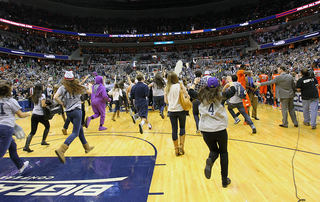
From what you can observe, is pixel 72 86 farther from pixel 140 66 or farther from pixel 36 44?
pixel 36 44

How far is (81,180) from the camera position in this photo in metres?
3.02

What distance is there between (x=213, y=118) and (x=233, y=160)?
1622mm

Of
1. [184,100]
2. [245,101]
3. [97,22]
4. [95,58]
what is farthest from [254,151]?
[97,22]

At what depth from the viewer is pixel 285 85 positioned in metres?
5.42

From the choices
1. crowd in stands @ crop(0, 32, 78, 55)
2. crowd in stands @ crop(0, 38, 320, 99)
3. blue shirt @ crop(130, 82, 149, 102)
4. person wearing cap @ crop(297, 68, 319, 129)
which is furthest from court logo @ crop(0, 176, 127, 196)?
crowd in stands @ crop(0, 32, 78, 55)

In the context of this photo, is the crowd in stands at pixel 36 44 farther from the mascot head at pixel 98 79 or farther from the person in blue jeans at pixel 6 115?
the person in blue jeans at pixel 6 115

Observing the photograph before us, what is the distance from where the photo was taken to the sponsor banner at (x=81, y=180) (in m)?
2.60

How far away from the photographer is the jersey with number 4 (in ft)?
8.05

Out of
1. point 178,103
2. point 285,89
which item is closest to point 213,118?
point 178,103

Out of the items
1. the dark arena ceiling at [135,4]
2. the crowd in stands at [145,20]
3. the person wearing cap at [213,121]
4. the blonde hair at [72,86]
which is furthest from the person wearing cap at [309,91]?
the dark arena ceiling at [135,4]

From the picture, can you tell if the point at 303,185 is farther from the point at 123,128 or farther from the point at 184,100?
the point at 123,128

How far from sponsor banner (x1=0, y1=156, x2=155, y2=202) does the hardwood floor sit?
0.81 feet

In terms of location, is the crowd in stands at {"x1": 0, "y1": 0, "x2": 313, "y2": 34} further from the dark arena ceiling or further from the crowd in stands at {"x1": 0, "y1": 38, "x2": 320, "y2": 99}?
the crowd in stands at {"x1": 0, "y1": 38, "x2": 320, "y2": 99}

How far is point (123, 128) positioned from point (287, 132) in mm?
5454
